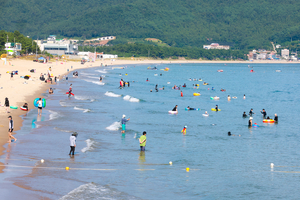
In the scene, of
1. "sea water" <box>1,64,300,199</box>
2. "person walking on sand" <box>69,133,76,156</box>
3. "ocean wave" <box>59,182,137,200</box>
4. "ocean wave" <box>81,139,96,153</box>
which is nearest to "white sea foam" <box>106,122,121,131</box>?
"sea water" <box>1,64,300,199</box>

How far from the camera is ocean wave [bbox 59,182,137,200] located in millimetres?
17406

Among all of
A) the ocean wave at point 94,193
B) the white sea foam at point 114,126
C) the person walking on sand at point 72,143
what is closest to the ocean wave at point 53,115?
the white sea foam at point 114,126

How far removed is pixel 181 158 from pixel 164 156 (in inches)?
50.2

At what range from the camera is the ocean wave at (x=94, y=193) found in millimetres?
17406

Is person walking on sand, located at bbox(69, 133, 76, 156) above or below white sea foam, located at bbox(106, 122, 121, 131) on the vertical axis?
above

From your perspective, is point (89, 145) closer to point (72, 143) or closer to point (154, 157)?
point (72, 143)

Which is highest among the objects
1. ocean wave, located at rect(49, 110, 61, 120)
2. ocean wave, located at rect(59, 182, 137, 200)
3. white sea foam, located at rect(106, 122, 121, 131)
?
ocean wave, located at rect(49, 110, 61, 120)

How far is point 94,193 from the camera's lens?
18031 mm

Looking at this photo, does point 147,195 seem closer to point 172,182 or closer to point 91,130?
point 172,182

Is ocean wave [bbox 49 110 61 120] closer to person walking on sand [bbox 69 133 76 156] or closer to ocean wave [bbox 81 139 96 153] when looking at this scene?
ocean wave [bbox 81 139 96 153]

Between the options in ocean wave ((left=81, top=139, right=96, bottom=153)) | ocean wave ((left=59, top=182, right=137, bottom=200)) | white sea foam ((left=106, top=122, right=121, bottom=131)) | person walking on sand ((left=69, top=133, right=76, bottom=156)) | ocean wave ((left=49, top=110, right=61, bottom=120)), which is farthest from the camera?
ocean wave ((left=49, top=110, right=61, bottom=120))

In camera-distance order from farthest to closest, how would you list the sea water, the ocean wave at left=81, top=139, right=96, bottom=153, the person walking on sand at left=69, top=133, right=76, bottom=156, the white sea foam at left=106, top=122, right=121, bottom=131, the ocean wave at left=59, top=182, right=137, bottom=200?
1. the white sea foam at left=106, top=122, right=121, bottom=131
2. the ocean wave at left=81, top=139, right=96, bottom=153
3. the person walking on sand at left=69, top=133, right=76, bottom=156
4. the sea water
5. the ocean wave at left=59, top=182, right=137, bottom=200

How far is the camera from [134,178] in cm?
2092

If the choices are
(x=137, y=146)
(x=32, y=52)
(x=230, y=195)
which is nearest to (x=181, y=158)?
(x=137, y=146)
